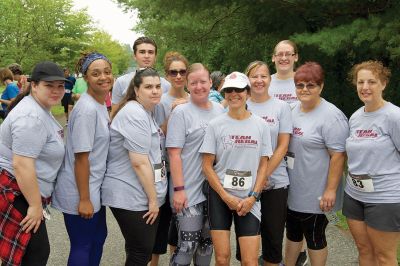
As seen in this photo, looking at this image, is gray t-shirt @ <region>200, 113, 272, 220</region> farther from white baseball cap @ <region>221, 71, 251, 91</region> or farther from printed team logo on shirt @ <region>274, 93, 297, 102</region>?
printed team logo on shirt @ <region>274, 93, 297, 102</region>

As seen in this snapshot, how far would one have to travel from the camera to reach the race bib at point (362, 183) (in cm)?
289

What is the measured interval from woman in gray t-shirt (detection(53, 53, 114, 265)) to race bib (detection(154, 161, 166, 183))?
37 cm

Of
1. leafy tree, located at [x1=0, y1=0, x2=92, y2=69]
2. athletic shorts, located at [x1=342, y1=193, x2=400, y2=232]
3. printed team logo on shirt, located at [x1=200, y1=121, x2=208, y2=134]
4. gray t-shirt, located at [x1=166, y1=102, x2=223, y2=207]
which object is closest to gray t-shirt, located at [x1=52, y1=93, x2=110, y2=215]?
gray t-shirt, located at [x1=166, y1=102, x2=223, y2=207]

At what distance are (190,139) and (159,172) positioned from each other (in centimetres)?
35

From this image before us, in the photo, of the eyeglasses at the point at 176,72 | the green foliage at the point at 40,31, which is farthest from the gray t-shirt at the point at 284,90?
the green foliage at the point at 40,31

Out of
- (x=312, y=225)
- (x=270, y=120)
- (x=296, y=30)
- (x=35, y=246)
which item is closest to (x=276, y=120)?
(x=270, y=120)

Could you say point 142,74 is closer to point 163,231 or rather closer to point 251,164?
point 251,164

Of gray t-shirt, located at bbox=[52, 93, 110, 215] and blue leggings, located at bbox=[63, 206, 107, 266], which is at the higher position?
gray t-shirt, located at bbox=[52, 93, 110, 215]

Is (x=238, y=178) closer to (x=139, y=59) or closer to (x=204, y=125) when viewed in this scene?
(x=204, y=125)

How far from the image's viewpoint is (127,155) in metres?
2.92

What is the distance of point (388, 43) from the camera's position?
6.98 meters

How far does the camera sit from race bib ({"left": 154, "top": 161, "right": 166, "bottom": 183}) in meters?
2.96

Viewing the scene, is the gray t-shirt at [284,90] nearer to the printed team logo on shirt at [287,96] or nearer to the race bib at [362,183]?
the printed team logo on shirt at [287,96]

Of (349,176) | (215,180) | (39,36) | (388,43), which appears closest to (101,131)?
(215,180)
